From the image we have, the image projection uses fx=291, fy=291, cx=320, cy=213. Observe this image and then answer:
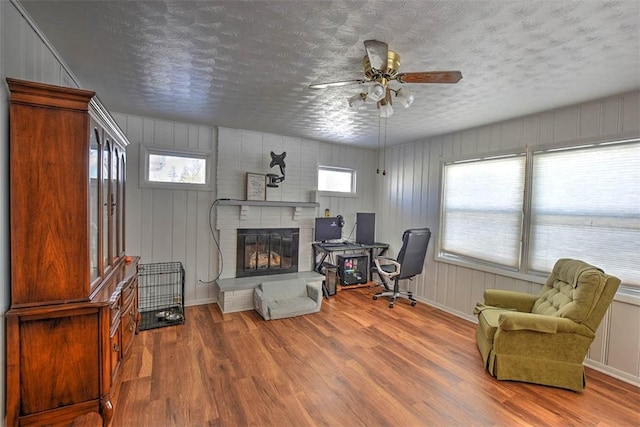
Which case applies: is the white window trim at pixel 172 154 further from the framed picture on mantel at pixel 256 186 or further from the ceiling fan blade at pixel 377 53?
the ceiling fan blade at pixel 377 53

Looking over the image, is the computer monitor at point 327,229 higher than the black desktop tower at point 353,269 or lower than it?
higher

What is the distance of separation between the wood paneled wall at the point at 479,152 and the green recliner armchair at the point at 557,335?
0.55 meters

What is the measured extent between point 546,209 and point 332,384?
9.25ft

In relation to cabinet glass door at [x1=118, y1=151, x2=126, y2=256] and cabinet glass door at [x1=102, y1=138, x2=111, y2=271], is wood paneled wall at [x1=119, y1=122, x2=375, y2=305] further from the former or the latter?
cabinet glass door at [x1=102, y1=138, x2=111, y2=271]

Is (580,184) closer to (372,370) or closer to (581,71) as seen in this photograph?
(581,71)

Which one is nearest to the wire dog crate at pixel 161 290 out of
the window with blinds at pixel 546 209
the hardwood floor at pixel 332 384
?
the hardwood floor at pixel 332 384

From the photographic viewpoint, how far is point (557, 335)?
2.35m

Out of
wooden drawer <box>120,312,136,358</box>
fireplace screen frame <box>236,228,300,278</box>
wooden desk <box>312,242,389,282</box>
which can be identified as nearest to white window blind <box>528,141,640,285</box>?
wooden desk <box>312,242,389,282</box>

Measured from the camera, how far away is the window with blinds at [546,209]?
259 centimetres

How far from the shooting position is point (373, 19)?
5.28 ft

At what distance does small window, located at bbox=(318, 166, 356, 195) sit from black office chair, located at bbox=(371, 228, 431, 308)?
154cm

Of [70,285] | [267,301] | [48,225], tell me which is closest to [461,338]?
[267,301]

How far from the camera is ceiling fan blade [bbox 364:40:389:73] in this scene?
1.73 metres

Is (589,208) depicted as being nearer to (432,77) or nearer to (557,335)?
(557,335)
